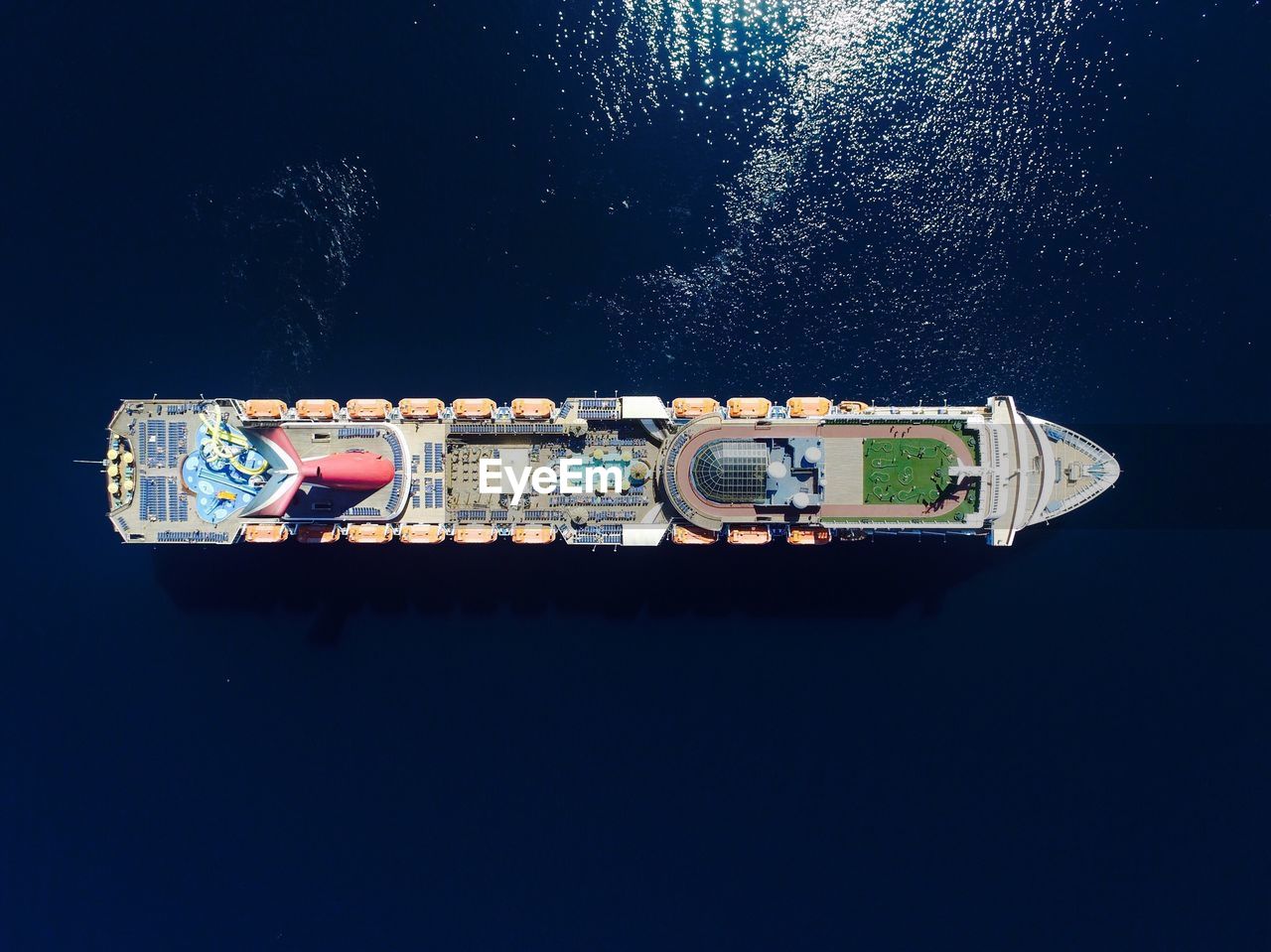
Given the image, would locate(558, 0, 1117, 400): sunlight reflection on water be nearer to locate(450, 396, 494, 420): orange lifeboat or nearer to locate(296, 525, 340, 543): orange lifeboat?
locate(450, 396, 494, 420): orange lifeboat

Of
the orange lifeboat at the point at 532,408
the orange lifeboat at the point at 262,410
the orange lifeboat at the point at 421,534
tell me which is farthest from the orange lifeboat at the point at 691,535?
the orange lifeboat at the point at 262,410

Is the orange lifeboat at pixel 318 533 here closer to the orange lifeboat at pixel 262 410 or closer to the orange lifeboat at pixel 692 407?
the orange lifeboat at pixel 262 410

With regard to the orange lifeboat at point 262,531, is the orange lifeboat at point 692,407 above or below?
above

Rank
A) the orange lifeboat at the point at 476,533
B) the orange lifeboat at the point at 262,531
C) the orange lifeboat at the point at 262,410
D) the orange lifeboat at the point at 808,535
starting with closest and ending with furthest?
1. the orange lifeboat at the point at 808,535
2. the orange lifeboat at the point at 262,531
3. the orange lifeboat at the point at 476,533
4. the orange lifeboat at the point at 262,410

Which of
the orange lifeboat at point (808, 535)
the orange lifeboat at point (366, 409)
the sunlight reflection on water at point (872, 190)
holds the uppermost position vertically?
the sunlight reflection on water at point (872, 190)

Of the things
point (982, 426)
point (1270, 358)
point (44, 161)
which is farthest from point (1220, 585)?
point (44, 161)

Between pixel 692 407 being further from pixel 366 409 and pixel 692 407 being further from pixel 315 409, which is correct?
pixel 315 409

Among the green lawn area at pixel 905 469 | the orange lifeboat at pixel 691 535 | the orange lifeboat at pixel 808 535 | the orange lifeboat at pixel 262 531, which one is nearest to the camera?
the orange lifeboat at pixel 691 535
